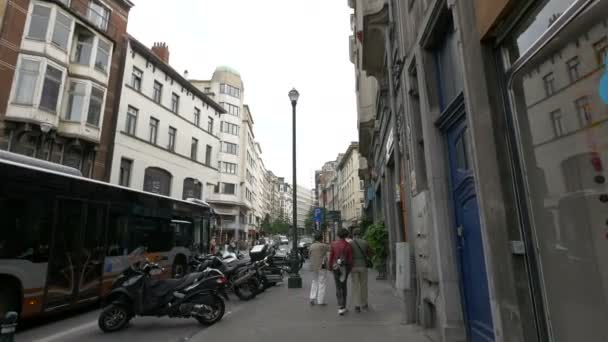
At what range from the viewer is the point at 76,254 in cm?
749

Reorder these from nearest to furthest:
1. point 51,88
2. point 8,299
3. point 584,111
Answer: point 584,111 < point 8,299 < point 51,88

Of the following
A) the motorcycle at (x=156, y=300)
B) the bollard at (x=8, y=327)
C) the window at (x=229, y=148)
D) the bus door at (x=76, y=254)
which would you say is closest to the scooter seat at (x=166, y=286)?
the motorcycle at (x=156, y=300)

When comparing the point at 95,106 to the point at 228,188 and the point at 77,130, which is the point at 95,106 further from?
the point at 228,188

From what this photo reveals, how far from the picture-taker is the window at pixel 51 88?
17.6m

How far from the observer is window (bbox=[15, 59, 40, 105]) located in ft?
56.2

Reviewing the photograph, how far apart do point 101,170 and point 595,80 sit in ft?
78.0

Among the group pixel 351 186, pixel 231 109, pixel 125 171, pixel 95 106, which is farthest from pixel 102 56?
pixel 351 186

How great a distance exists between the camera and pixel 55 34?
1828 cm

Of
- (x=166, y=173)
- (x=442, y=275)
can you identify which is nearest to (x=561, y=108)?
(x=442, y=275)

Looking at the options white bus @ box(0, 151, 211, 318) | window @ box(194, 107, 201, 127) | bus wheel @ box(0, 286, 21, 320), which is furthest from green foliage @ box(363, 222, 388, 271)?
window @ box(194, 107, 201, 127)

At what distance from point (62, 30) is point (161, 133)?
9.31 metres

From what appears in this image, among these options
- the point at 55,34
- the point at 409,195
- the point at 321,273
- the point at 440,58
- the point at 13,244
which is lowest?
the point at 321,273

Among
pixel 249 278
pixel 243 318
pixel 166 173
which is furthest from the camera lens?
pixel 166 173

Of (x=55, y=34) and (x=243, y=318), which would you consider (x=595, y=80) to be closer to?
(x=243, y=318)
